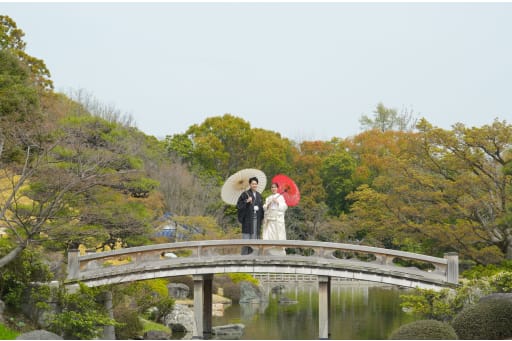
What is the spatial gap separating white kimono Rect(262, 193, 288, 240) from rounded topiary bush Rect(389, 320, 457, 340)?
5983 millimetres

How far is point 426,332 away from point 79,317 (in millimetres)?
6377

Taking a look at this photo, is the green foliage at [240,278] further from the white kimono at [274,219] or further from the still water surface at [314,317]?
→ the white kimono at [274,219]

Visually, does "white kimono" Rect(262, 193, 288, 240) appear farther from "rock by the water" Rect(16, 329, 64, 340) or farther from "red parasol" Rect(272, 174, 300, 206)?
"rock by the water" Rect(16, 329, 64, 340)

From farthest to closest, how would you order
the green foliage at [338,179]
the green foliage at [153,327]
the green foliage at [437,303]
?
the green foliage at [338,179] < the green foliage at [153,327] < the green foliage at [437,303]

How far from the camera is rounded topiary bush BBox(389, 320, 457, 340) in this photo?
10.7m

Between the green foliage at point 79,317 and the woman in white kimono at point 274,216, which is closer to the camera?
the green foliage at point 79,317

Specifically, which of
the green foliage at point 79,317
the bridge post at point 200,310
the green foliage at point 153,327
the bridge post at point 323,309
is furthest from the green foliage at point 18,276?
the bridge post at point 323,309

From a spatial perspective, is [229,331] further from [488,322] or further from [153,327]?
[488,322]

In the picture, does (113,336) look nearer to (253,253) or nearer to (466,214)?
(253,253)

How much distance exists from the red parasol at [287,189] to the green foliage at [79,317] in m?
4.92

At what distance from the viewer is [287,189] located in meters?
16.7

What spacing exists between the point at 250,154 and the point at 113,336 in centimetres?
2697

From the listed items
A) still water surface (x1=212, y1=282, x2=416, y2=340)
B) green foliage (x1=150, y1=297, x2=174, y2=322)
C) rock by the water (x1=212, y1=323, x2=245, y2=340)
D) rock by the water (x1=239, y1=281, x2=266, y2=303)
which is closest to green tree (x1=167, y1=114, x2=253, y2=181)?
still water surface (x1=212, y1=282, x2=416, y2=340)

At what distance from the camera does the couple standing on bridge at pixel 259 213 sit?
53.0ft
